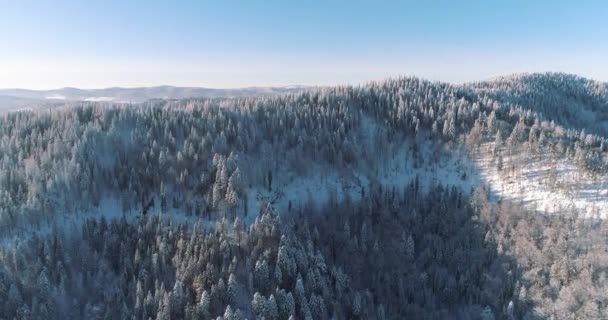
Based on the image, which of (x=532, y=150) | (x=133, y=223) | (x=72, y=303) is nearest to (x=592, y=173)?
(x=532, y=150)

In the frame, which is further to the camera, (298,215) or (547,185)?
(298,215)

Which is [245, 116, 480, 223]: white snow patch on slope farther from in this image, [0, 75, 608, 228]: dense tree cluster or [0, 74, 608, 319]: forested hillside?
[0, 75, 608, 228]: dense tree cluster

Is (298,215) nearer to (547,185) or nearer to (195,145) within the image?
(195,145)

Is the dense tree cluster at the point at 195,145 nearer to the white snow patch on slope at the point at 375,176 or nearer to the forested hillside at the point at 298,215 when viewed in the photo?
Answer: the forested hillside at the point at 298,215

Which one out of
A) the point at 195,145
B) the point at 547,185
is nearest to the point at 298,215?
the point at 195,145

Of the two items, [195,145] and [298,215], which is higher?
[195,145]

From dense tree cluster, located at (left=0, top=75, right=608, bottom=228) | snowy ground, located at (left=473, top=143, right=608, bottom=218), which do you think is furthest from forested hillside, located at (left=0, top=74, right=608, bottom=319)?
dense tree cluster, located at (left=0, top=75, right=608, bottom=228)

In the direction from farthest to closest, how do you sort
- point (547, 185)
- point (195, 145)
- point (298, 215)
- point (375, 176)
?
point (375, 176)
point (195, 145)
point (298, 215)
point (547, 185)
